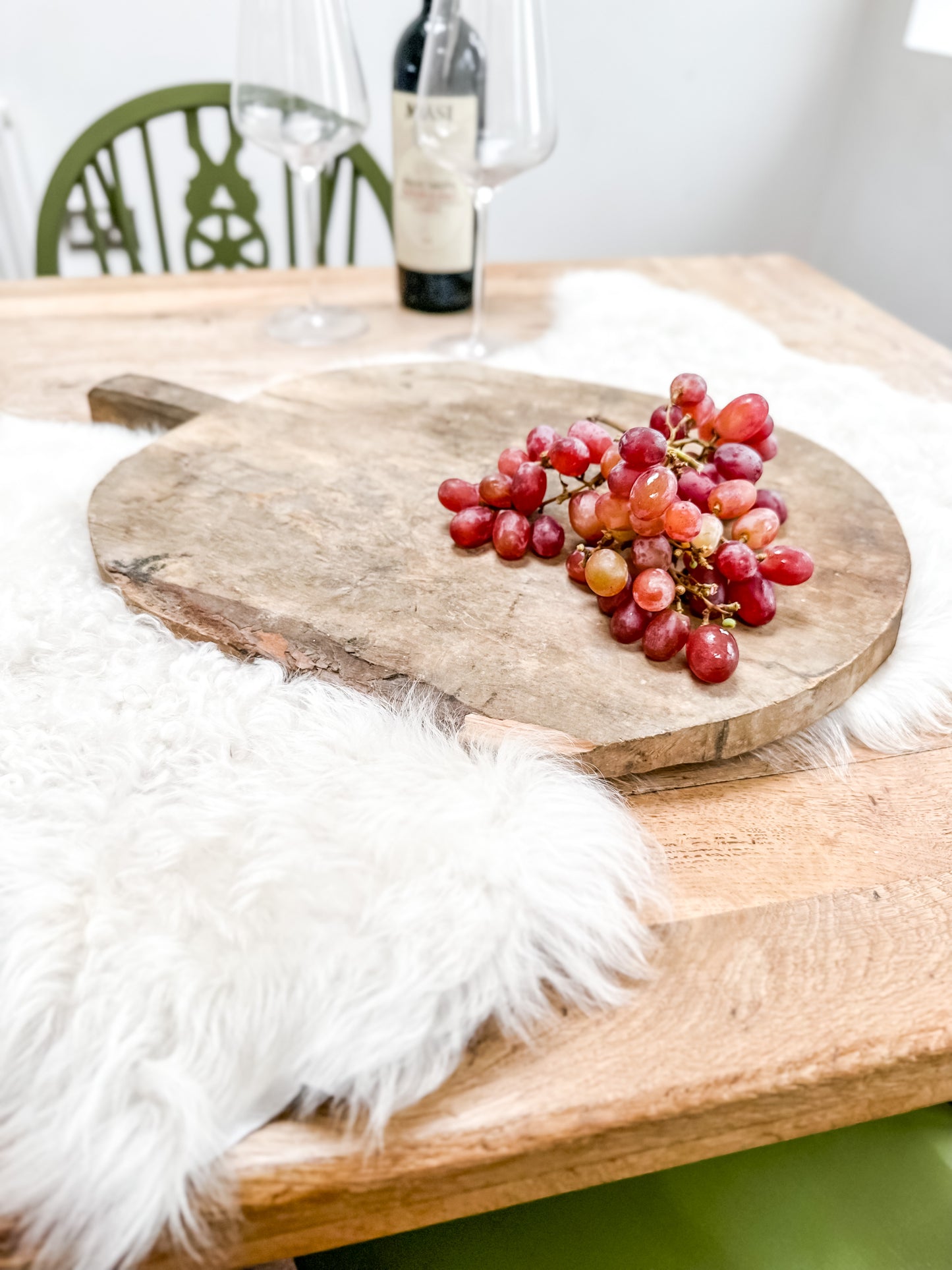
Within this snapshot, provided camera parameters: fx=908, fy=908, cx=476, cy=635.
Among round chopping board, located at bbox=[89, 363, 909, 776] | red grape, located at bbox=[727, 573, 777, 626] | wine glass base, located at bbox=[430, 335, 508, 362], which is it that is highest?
red grape, located at bbox=[727, 573, 777, 626]

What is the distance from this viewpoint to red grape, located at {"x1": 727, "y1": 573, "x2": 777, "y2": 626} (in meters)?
0.49

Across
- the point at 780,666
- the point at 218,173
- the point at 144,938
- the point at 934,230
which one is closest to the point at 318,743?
the point at 144,938

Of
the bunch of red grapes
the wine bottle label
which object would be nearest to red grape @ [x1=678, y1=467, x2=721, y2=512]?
the bunch of red grapes

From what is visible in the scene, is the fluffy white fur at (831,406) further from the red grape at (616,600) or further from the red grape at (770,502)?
the red grape at (616,600)

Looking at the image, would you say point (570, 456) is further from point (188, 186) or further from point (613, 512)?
point (188, 186)

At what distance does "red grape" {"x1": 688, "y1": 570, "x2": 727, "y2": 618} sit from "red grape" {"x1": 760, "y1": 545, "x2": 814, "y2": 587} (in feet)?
0.11

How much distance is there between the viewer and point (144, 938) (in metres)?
0.35

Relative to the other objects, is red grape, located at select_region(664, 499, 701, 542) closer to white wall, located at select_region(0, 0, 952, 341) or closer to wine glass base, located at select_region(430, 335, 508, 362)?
wine glass base, located at select_region(430, 335, 508, 362)

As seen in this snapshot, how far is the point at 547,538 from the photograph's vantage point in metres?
0.55

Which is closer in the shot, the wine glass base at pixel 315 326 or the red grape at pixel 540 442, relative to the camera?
the red grape at pixel 540 442

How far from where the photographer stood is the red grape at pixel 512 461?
58cm

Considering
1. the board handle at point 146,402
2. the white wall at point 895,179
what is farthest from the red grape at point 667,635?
the white wall at point 895,179

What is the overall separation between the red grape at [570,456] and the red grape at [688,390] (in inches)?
3.1

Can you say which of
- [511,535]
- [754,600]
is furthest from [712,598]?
[511,535]
